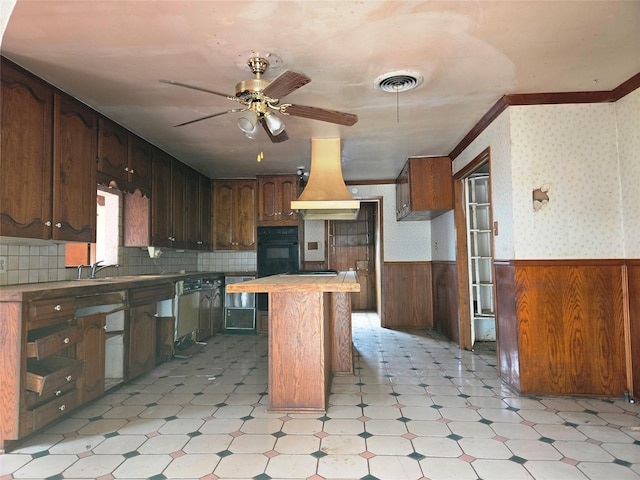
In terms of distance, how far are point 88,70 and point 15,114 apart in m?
0.50

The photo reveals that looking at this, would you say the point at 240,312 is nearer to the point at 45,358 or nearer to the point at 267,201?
the point at 267,201

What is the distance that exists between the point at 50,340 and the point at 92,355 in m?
0.47

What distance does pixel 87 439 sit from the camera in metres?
2.21

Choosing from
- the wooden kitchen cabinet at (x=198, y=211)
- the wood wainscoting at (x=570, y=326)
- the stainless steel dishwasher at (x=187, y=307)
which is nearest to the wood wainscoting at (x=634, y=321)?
the wood wainscoting at (x=570, y=326)

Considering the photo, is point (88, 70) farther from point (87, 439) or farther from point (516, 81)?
point (516, 81)

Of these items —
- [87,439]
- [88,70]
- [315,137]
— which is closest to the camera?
[87,439]

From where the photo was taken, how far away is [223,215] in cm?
564

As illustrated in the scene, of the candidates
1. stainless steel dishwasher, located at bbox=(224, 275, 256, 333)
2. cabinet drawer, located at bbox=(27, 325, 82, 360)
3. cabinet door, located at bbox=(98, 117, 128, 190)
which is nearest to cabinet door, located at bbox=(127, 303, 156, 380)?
cabinet drawer, located at bbox=(27, 325, 82, 360)

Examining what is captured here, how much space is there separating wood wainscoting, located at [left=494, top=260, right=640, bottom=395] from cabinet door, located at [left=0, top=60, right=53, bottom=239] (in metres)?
3.33

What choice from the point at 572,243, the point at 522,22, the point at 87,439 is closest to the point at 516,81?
the point at 522,22

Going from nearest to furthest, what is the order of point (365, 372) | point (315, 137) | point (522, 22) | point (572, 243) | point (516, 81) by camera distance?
point (522, 22)
point (516, 81)
point (572, 243)
point (365, 372)
point (315, 137)

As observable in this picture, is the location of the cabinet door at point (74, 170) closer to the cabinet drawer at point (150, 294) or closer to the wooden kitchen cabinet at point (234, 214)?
the cabinet drawer at point (150, 294)

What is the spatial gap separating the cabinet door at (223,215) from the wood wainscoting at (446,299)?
297 cm

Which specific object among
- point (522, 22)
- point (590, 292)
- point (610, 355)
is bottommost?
point (610, 355)
